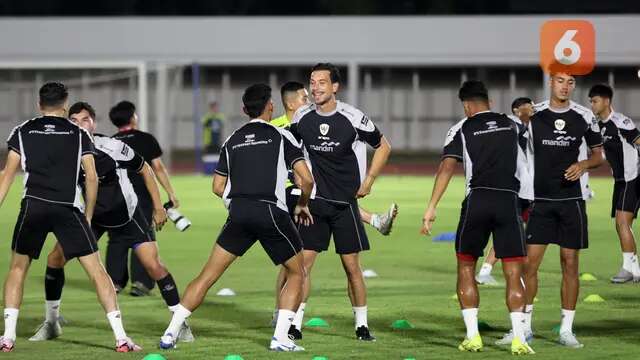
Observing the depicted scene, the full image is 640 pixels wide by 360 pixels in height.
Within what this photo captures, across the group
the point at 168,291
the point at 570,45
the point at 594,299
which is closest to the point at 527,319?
the point at 594,299

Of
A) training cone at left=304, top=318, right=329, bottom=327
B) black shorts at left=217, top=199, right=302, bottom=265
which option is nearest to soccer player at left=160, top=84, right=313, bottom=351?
black shorts at left=217, top=199, right=302, bottom=265

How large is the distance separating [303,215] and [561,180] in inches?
81.1

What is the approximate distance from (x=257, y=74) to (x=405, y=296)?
131 ft

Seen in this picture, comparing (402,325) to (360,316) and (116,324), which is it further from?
(116,324)

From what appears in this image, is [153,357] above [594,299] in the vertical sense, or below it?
above

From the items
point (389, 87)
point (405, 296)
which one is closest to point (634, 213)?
point (405, 296)

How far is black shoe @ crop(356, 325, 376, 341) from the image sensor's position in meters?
11.3

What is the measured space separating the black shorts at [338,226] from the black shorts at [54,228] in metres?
1.82

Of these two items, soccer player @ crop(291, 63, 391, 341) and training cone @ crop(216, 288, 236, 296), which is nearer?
soccer player @ crop(291, 63, 391, 341)

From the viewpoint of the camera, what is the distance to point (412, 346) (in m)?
11.0

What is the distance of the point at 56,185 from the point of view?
10.4m

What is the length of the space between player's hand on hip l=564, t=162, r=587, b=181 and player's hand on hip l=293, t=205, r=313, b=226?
204 cm

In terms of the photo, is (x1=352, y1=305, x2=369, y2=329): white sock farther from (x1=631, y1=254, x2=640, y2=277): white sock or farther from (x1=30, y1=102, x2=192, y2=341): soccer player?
(x1=631, y1=254, x2=640, y2=277): white sock

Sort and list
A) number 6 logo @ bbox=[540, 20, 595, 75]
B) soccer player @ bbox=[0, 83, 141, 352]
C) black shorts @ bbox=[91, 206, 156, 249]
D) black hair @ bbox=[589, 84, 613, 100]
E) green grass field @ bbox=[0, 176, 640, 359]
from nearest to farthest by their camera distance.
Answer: soccer player @ bbox=[0, 83, 141, 352] → green grass field @ bbox=[0, 176, 640, 359] → black shorts @ bbox=[91, 206, 156, 249] → black hair @ bbox=[589, 84, 613, 100] → number 6 logo @ bbox=[540, 20, 595, 75]
